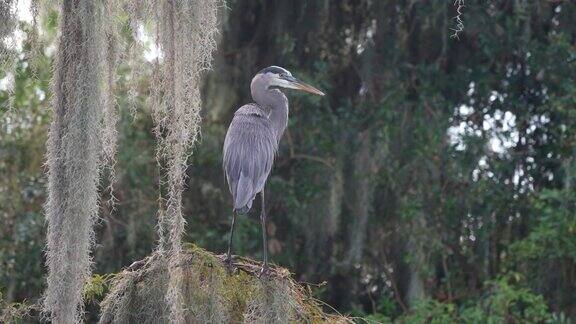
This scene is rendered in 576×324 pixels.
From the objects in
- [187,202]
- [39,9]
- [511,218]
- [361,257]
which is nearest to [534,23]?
[511,218]

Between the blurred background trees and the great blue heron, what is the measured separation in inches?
65.2

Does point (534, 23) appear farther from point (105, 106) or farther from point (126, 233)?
point (105, 106)

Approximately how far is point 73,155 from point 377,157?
154 inches

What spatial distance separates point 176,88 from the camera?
3.53 meters

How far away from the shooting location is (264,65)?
7438mm

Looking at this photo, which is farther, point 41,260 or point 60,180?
point 41,260

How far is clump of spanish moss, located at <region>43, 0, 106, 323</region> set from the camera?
3.42 m

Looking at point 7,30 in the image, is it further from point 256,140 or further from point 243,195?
point 256,140

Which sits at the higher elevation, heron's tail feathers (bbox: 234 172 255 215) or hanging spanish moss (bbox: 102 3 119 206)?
hanging spanish moss (bbox: 102 3 119 206)

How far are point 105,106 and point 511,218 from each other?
13.0 feet

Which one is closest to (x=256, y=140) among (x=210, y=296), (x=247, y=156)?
(x=247, y=156)

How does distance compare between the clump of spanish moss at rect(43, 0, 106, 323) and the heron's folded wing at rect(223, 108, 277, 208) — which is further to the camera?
the heron's folded wing at rect(223, 108, 277, 208)

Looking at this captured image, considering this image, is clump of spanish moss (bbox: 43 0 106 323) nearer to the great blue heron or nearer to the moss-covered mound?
the moss-covered mound

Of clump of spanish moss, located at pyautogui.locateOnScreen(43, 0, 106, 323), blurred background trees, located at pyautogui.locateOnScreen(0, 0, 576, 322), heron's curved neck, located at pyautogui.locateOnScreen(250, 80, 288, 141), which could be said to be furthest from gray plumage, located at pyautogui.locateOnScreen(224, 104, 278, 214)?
blurred background trees, located at pyautogui.locateOnScreen(0, 0, 576, 322)
